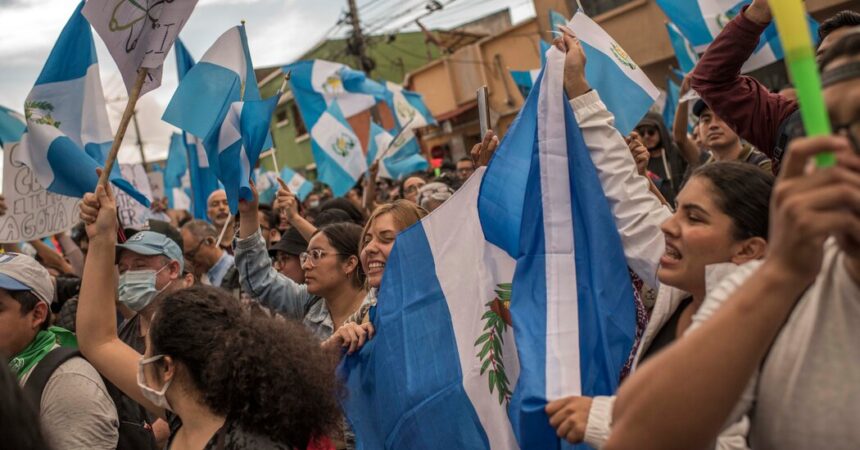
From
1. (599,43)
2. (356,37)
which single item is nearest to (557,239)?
(599,43)

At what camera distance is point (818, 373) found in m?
1.27

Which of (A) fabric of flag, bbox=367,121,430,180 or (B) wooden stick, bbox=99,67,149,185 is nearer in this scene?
(B) wooden stick, bbox=99,67,149,185

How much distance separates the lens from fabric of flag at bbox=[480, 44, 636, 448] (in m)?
2.02

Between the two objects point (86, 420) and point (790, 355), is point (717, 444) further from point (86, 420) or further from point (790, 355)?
point (86, 420)

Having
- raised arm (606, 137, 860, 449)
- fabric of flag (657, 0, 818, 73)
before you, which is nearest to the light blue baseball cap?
raised arm (606, 137, 860, 449)

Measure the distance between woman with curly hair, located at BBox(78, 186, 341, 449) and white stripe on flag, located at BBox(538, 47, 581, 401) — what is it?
68 cm

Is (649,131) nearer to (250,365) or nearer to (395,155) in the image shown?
(250,365)

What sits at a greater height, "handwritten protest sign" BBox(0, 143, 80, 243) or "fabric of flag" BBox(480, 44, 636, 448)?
"handwritten protest sign" BBox(0, 143, 80, 243)

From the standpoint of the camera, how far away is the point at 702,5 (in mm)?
6023

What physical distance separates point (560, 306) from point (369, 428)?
1120 mm

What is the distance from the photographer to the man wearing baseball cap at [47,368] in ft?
8.65

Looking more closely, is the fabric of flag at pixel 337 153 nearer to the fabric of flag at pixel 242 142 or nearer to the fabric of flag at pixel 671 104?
the fabric of flag at pixel 671 104

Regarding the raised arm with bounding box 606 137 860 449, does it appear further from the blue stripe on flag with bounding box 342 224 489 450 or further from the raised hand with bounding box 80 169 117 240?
the raised hand with bounding box 80 169 117 240

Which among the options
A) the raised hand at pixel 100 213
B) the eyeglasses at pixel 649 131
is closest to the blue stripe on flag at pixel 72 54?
the raised hand at pixel 100 213
